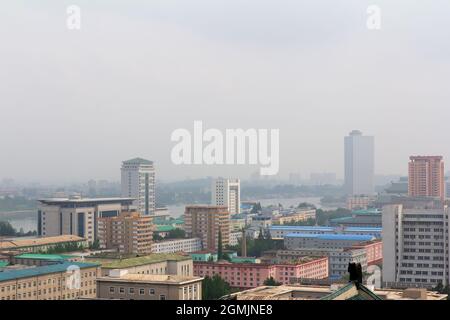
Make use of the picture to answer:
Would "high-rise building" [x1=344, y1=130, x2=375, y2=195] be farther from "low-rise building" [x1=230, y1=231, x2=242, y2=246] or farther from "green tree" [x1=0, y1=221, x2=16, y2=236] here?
"green tree" [x1=0, y1=221, x2=16, y2=236]

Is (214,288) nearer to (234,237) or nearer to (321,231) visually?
(234,237)

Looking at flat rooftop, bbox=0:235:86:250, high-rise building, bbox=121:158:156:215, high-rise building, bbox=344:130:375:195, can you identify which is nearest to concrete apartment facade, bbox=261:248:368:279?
high-rise building, bbox=344:130:375:195

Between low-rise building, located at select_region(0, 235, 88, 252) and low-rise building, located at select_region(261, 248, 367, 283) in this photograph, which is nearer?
low-rise building, located at select_region(261, 248, 367, 283)

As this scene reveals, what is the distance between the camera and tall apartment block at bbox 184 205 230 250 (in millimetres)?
9578

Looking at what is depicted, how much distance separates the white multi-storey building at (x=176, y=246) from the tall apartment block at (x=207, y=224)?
6.9 inches

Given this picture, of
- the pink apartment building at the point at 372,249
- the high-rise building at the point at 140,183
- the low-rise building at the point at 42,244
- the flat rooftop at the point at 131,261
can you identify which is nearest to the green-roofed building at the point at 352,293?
the flat rooftop at the point at 131,261

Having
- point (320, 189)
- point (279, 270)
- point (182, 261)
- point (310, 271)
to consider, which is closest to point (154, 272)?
point (182, 261)

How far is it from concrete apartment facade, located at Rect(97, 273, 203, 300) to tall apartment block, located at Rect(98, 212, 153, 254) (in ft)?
14.7

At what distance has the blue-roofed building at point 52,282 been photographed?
4.65m

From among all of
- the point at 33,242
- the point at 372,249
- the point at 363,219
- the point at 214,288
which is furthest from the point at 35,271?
the point at 363,219

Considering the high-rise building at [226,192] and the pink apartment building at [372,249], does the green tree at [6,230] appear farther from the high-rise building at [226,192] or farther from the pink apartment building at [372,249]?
the pink apartment building at [372,249]

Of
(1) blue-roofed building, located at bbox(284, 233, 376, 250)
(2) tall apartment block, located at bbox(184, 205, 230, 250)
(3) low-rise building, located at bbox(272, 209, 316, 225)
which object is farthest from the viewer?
(3) low-rise building, located at bbox(272, 209, 316, 225)

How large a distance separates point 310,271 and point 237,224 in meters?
4.41

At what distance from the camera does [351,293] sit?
34.2 inches
